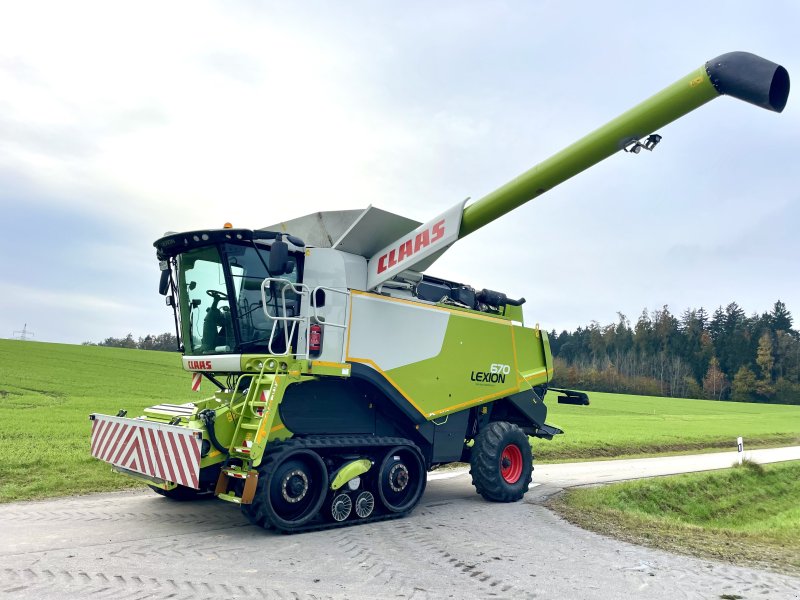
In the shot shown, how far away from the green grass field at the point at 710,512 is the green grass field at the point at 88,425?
4.10 meters

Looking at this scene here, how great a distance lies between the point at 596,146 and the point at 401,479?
4.79 meters

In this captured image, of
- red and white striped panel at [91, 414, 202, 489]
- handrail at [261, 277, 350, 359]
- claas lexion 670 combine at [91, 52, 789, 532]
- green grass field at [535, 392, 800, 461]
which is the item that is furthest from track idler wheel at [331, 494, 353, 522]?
green grass field at [535, 392, 800, 461]

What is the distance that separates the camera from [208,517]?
292 inches

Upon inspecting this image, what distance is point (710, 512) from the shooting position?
1254 centimetres

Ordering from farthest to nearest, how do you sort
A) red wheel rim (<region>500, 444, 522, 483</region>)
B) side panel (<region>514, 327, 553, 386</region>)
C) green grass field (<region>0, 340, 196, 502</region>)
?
1. side panel (<region>514, 327, 553, 386</region>)
2. red wheel rim (<region>500, 444, 522, 483</region>)
3. green grass field (<region>0, 340, 196, 502</region>)

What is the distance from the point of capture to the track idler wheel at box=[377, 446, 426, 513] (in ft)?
25.5

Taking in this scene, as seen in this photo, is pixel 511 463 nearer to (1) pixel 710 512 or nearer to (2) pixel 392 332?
(2) pixel 392 332

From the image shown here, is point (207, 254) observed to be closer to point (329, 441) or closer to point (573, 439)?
point (329, 441)

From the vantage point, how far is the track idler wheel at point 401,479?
7.77 meters

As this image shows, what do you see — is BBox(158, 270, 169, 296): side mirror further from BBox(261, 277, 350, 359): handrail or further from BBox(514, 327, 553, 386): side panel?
BBox(514, 327, 553, 386): side panel

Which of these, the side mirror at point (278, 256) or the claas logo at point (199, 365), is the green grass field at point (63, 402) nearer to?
the claas logo at point (199, 365)

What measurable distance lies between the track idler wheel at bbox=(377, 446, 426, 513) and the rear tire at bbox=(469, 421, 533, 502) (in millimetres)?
1379

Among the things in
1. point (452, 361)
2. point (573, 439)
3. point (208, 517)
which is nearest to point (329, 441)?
point (208, 517)

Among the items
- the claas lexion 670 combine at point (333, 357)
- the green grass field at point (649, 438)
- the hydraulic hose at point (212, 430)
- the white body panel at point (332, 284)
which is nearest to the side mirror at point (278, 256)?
the claas lexion 670 combine at point (333, 357)
